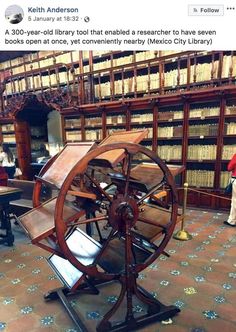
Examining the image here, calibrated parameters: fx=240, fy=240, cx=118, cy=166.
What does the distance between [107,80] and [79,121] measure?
3.45ft

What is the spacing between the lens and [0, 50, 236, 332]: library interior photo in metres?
1.54

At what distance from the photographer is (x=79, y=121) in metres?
5.18

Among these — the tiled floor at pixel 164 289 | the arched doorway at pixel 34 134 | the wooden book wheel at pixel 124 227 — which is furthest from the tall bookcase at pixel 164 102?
the wooden book wheel at pixel 124 227

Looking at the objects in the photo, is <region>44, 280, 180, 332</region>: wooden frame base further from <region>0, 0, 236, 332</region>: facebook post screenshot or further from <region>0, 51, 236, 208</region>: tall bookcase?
<region>0, 51, 236, 208</region>: tall bookcase

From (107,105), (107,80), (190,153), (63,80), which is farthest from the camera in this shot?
(63,80)

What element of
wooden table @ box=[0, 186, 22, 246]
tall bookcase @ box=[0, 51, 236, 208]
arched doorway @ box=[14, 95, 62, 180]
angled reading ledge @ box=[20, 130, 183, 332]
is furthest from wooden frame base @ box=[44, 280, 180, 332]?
arched doorway @ box=[14, 95, 62, 180]

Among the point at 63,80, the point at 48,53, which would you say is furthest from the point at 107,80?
the point at 48,53

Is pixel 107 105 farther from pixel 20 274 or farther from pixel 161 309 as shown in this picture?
pixel 161 309

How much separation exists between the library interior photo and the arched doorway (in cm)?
3

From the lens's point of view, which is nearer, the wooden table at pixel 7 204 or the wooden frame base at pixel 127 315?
the wooden frame base at pixel 127 315

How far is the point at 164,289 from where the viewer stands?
205 centimetres

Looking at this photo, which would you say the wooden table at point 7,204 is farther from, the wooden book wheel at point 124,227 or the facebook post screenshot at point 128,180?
the wooden book wheel at point 124,227

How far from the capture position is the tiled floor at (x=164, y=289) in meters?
1.68
